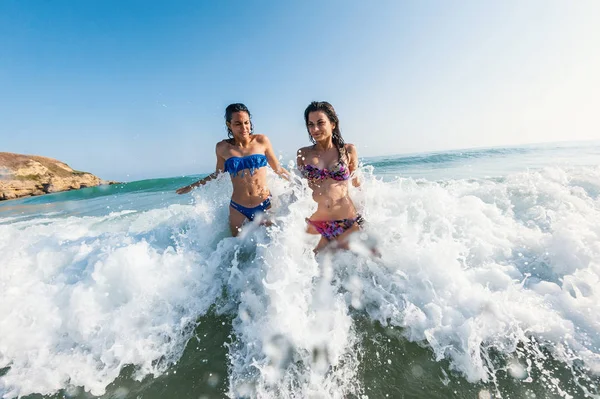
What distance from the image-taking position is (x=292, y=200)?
12.3ft

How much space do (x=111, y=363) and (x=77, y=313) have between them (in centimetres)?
84

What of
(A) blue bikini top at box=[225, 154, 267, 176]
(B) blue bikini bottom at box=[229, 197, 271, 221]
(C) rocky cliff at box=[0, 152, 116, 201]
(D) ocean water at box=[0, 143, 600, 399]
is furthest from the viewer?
(C) rocky cliff at box=[0, 152, 116, 201]

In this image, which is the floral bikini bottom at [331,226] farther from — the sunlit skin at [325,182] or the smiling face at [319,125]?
the smiling face at [319,125]

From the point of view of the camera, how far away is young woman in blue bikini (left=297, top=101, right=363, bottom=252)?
3.50 meters

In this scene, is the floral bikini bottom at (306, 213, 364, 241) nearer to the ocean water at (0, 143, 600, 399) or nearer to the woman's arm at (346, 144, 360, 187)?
the ocean water at (0, 143, 600, 399)

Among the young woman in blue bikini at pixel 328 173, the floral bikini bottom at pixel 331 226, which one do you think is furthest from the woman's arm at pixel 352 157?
the floral bikini bottom at pixel 331 226

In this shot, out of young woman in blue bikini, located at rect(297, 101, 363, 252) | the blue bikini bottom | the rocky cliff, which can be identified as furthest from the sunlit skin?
the rocky cliff

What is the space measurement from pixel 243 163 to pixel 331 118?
4.37 feet

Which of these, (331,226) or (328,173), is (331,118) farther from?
(331,226)

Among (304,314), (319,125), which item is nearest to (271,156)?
(319,125)

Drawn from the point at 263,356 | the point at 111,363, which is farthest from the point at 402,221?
the point at 111,363

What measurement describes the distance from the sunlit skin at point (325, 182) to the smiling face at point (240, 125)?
80 centimetres

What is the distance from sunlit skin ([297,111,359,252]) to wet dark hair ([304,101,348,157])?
0.05 m

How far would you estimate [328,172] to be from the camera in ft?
11.5
